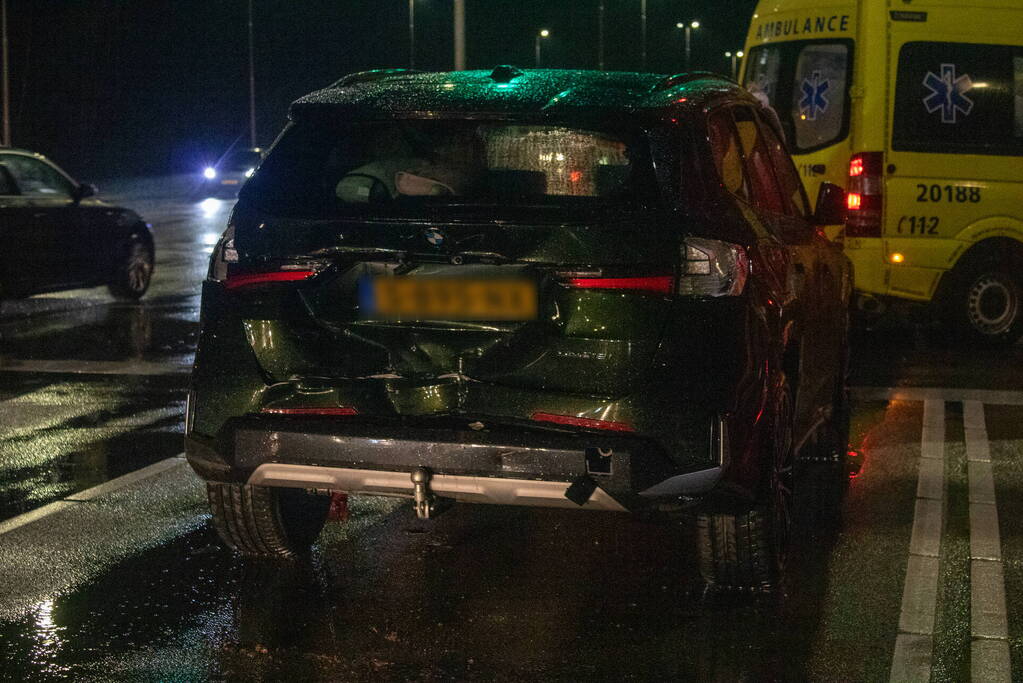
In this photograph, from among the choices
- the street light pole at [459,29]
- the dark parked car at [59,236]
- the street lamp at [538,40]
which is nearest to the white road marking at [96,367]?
the dark parked car at [59,236]

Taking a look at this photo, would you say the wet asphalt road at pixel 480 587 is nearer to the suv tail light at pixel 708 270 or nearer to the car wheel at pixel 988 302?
the suv tail light at pixel 708 270

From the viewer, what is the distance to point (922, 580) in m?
5.76

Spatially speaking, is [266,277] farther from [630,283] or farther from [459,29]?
[459,29]

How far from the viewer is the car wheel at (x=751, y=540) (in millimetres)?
5289

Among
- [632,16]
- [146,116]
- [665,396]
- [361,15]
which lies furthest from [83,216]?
[632,16]

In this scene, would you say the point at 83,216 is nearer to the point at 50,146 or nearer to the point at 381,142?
the point at 381,142

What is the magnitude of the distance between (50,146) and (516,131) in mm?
45533

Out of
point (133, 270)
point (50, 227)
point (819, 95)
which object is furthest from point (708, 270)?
point (133, 270)

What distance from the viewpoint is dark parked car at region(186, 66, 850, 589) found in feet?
15.8

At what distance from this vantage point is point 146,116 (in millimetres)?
55125

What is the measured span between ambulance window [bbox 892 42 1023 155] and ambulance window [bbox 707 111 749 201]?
21.4 feet

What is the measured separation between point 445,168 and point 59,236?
9.82 metres

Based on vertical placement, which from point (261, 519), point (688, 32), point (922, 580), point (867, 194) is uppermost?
point (867, 194)

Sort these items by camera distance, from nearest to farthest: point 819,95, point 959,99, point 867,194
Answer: point 867,194 → point 959,99 → point 819,95
